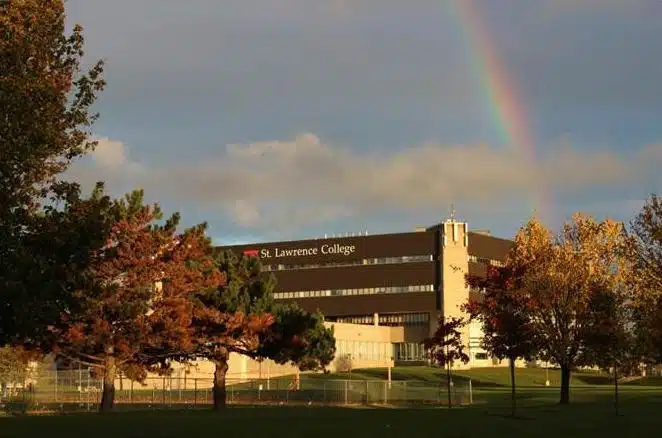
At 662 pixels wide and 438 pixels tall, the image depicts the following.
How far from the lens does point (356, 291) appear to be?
15112 cm

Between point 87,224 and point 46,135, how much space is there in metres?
4.98

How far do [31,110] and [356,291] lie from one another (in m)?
130

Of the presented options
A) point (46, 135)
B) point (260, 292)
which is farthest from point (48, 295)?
point (260, 292)

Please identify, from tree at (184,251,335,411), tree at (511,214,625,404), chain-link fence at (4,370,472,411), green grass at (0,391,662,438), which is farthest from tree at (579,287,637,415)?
tree at (184,251,335,411)

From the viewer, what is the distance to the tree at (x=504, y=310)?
41.5 meters

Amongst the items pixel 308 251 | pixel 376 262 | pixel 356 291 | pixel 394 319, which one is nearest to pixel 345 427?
pixel 376 262

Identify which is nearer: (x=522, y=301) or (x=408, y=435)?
(x=408, y=435)

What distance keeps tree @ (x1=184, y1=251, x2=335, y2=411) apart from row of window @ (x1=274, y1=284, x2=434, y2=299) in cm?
9275

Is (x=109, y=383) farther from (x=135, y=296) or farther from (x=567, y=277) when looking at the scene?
(x=567, y=277)

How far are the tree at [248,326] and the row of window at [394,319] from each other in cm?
9588

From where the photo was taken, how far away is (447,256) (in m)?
142

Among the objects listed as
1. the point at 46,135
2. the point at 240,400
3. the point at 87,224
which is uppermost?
the point at 46,135

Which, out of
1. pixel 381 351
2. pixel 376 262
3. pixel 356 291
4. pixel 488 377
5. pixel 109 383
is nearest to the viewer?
pixel 109 383

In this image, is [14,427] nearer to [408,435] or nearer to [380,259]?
[408,435]
